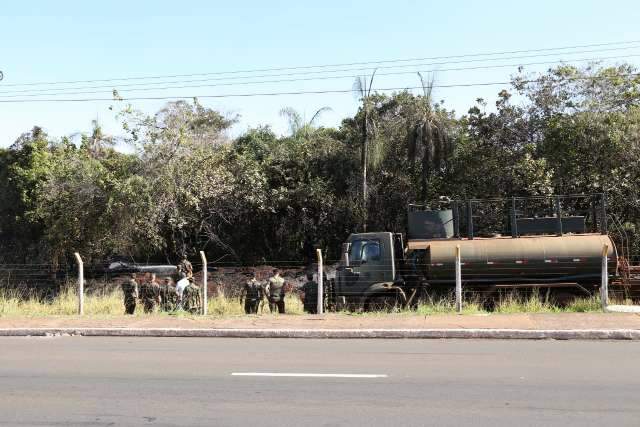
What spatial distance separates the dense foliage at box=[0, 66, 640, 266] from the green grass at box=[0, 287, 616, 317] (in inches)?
254

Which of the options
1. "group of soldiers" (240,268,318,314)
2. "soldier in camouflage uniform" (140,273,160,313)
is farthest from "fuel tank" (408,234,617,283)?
"soldier in camouflage uniform" (140,273,160,313)

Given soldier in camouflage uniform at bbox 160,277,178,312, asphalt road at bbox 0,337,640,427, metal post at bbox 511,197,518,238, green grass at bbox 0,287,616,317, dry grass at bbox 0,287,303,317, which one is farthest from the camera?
soldier in camouflage uniform at bbox 160,277,178,312

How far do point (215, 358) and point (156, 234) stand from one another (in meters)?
16.1

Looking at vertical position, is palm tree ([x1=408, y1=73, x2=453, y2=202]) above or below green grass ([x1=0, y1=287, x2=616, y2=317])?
above

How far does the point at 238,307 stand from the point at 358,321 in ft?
14.2

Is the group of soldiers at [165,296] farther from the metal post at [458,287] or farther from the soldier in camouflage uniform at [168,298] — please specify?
the metal post at [458,287]

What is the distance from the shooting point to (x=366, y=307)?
1577 centimetres

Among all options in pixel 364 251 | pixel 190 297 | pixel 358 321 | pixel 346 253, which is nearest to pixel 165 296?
pixel 190 297

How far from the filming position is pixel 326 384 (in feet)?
24.1

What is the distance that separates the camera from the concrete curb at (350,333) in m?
11.1

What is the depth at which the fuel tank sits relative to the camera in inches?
603

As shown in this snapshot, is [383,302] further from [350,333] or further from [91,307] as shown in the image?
[91,307]

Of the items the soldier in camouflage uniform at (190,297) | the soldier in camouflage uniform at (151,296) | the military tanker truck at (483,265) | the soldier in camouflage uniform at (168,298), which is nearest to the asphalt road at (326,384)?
the military tanker truck at (483,265)

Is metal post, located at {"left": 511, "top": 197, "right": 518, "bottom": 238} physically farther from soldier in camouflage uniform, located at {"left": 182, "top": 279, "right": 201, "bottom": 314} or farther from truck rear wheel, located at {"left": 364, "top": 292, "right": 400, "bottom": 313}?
soldier in camouflage uniform, located at {"left": 182, "top": 279, "right": 201, "bottom": 314}
